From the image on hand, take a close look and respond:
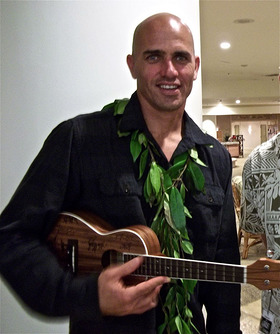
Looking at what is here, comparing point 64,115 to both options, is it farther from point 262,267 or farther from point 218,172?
→ point 262,267

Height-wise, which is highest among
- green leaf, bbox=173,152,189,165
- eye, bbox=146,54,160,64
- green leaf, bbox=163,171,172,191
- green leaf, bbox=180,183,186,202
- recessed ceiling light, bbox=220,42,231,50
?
recessed ceiling light, bbox=220,42,231,50

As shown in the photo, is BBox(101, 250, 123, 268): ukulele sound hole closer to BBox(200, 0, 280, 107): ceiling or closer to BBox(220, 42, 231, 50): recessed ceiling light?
BBox(200, 0, 280, 107): ceiling

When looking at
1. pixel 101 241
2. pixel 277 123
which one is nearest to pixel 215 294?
pixel 101 241

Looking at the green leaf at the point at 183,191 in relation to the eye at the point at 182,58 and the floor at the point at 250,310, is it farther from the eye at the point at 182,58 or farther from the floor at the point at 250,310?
the floor at the point at 250,310

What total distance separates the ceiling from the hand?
4.96 m

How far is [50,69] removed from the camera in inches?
79.4

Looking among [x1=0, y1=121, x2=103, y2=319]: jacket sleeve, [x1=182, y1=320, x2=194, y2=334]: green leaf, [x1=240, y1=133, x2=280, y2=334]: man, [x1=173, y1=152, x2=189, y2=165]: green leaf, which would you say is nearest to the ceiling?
[x1=240, y1=133, x2=280, y2=334]: man

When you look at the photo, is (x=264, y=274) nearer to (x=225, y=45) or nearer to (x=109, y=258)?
(x=109, y=258)

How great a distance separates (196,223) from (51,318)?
0.55m

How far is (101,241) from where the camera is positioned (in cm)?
124

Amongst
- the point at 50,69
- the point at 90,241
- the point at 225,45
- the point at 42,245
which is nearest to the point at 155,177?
the point at 90,241

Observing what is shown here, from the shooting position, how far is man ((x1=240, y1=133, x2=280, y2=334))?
1.46m

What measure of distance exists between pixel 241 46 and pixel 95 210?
738cm

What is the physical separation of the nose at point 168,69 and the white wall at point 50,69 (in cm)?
88
